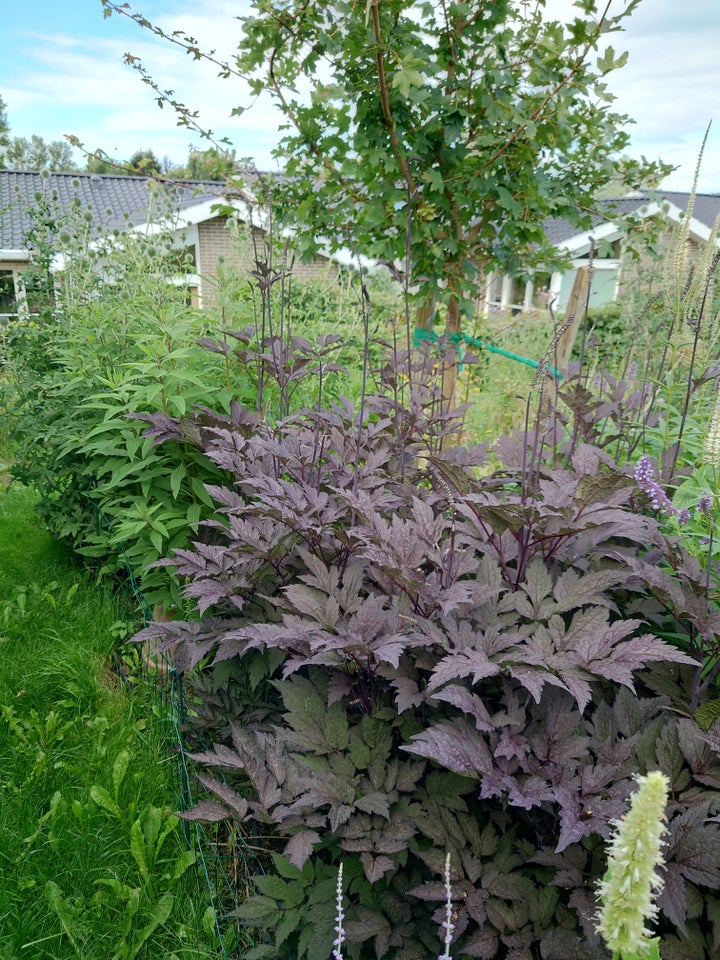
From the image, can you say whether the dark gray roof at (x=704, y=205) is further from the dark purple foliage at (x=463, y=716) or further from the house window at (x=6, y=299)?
the dark purple foliage at (x=463, y=716)

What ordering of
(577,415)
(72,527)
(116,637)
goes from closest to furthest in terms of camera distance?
(577,415) < (116,637) < (72,527)

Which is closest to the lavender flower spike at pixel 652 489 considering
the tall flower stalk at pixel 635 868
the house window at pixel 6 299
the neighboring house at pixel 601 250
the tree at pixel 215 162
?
the neighboring house at pixel 601 250

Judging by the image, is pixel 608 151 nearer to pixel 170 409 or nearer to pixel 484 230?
pixel 484 230

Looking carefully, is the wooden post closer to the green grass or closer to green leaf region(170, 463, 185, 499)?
green leaf region(170, 463, 185, 499)

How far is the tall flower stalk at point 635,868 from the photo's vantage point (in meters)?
0.70

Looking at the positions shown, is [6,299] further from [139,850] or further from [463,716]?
[463,716]

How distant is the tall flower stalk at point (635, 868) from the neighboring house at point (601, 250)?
4.69 feet

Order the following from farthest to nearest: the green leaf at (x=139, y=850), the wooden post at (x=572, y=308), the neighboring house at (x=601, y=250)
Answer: the neighboring house at (x=601, y=250)
the wooden post at (x=572, y=308)
the green leaf at (x=139, y=850)

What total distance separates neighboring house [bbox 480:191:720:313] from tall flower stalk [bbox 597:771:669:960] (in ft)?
4.69

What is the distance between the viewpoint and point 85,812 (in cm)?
202

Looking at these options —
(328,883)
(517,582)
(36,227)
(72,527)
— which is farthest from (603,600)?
(36,227)

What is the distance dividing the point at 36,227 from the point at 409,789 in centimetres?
476

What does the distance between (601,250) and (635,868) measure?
320cm

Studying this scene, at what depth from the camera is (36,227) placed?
4.80 metres
